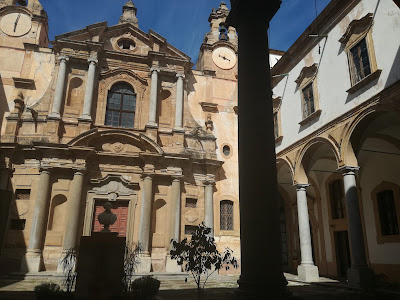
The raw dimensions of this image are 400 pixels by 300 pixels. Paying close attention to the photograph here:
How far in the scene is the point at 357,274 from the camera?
10.2 meters

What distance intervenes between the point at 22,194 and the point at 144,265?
610 centimetres

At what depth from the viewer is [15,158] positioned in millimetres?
14664

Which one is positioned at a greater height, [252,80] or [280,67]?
[280,67]

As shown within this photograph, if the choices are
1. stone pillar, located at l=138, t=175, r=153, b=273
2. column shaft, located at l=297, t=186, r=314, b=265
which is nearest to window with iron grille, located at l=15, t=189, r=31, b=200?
stone pillar, located at l=138, t=175, r=153, b=273

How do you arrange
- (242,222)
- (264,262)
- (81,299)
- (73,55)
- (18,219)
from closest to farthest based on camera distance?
1. (264,262)
2. (242,222)
3. (81,299)
4. (18,219)
5. (73,55)

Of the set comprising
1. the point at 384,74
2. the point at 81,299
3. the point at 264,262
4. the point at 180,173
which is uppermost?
the point at 384,74

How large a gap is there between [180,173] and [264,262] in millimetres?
11744

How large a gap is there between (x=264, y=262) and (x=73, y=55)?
1555cm

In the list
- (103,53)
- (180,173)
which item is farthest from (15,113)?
(180,173)

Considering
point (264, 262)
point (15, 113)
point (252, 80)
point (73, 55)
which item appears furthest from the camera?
point (73, 55)

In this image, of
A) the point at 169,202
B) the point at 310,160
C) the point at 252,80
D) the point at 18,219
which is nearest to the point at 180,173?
the point at 169,202

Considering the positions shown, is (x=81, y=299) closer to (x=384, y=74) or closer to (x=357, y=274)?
(x=357, y=274)

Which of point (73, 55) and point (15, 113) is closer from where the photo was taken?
point (15, 113)

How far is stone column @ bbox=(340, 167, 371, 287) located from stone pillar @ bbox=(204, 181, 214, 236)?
6.61m
